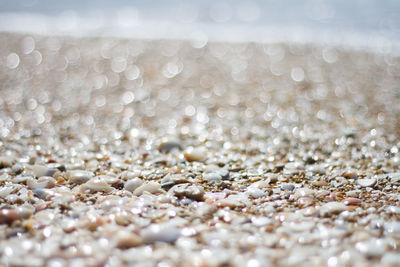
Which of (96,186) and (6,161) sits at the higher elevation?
(6,161)

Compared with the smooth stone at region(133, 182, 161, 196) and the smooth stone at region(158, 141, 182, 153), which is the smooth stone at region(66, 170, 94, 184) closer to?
the smooth stone at region(133, 182, 161, 196)

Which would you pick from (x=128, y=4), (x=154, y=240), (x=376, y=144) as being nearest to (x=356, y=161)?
(x=376, y=144)

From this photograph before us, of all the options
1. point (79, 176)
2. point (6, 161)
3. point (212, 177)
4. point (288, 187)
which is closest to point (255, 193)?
point (288, 187)

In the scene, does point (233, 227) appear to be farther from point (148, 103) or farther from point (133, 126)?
point (148, 103)

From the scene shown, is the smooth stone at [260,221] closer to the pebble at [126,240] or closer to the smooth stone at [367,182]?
the pebble at [126,240]

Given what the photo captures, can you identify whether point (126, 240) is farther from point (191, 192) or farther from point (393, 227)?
point (393, 227)

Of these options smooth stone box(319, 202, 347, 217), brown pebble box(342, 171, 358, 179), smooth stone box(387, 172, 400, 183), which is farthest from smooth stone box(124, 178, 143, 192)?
smooth stone box(387, 172, 400, 183)

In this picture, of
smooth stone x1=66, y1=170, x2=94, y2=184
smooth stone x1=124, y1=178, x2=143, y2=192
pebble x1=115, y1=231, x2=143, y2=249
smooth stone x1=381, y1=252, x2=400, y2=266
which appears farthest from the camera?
smooth stone x1=66, y1=170, x2=94, y2=184
